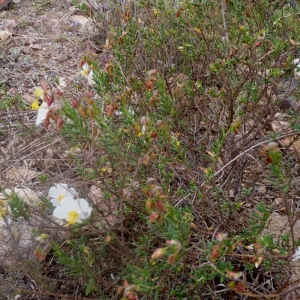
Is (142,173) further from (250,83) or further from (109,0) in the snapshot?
(109,0)

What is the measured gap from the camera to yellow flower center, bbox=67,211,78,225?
1600mm

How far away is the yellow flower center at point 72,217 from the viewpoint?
160 centimetres

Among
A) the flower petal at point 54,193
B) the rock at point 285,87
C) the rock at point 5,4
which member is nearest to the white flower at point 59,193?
the flower petal at point 54,193

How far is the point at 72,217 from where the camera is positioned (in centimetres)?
161

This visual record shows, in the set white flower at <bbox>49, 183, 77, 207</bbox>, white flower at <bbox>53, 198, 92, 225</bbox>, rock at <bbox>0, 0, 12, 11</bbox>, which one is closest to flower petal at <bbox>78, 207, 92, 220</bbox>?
white flower at <bbox>53, 198, 92, 225</bbox>

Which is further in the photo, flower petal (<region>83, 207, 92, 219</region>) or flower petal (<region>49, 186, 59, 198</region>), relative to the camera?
flower petal (<region>49, 186, 59, 198</region>)

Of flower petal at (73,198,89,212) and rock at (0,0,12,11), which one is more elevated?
flower petal at (73,198,89,212)

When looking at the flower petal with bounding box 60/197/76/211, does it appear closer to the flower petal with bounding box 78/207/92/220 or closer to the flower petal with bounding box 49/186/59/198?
the flower petal with bounding box 78/207/92/220

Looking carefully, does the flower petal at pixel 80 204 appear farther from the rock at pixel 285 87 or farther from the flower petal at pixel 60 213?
the rock at pixel 285 87

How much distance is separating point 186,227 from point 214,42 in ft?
5.10

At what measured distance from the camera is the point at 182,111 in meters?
2.53

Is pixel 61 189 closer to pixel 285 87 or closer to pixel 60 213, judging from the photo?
pixel 60 213

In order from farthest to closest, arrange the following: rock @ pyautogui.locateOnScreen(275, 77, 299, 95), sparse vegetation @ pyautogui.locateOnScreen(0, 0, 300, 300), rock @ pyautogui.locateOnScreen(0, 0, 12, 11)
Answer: rock @ pyautogui.locateOnScreen(0, 0, 12, 11) → rock @ pyautogui.locateOnScreen(275, 77, 299, 95) → sparse vegetation @ pyautogui.locateOnScreen(0, 0, 300, 300)

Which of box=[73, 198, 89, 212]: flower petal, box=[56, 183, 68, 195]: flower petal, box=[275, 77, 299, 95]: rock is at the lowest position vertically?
box=[275, 77, 299, 95]: rock
